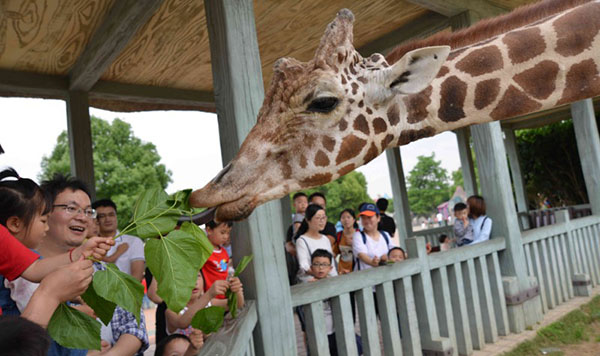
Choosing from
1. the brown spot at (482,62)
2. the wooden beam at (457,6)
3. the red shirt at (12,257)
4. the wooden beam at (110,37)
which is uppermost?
the wooden beam at (457,6)

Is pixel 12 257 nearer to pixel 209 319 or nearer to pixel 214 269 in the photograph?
pixel 209 319

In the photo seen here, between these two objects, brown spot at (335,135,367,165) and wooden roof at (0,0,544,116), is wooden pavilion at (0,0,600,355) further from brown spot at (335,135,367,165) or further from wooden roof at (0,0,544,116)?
brown spot at (335,135,367,165)

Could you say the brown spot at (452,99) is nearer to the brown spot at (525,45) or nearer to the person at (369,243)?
the brown spot at (525,45)

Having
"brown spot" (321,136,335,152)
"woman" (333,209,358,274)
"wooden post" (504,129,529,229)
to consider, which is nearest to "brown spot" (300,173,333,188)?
"brown spot" (321,136,335,152)

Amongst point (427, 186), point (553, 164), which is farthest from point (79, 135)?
point (427, 186)

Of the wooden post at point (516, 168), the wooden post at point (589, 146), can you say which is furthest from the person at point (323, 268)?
the wooden post at point (516, 168)

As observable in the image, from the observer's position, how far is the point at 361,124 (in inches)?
71.7

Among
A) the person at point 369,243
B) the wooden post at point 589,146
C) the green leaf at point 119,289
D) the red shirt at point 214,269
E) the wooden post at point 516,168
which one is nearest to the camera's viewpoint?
the green leaf at point 119,289

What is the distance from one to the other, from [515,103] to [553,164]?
1655 cm

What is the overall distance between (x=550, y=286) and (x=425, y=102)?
4892mm

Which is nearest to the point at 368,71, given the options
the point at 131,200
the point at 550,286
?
the point at 550,286

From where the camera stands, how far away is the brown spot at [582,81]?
1837 millimetres

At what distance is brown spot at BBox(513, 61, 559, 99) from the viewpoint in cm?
186

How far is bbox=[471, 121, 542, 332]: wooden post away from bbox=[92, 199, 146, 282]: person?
3.91 meters
